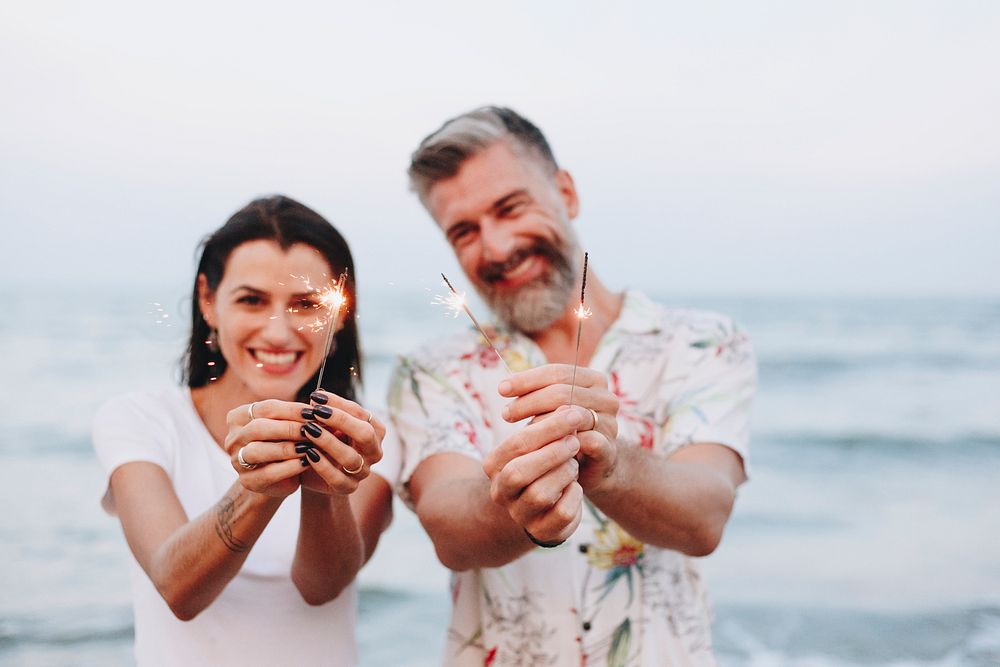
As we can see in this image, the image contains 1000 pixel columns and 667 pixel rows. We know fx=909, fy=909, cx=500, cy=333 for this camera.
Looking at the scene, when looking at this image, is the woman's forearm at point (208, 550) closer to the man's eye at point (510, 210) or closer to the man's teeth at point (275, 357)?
the man's teeth at point (275, 357)

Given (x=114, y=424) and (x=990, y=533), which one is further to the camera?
(x=990, y=533)

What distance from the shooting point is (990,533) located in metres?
10.8

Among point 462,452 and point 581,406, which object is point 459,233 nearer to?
point 462,452

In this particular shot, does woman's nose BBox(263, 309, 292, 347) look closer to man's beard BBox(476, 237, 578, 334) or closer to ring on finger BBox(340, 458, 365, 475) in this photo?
ring on finger BBox(340, 458, 365, 475)

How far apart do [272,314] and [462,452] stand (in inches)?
38.7

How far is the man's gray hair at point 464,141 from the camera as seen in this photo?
3957 mm

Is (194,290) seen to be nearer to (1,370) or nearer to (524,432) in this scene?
(524,432)

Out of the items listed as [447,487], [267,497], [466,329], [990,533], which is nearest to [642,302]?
[466,329]

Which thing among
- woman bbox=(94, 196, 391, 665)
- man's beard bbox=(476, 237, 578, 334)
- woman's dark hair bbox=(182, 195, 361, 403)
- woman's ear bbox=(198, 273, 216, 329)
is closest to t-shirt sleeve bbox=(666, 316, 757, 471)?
man's beard bbox=(476, 237, 578, 334)

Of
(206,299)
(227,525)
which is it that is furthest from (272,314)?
(227,525)

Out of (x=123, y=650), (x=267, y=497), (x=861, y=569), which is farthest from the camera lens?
(x=861, y=569)

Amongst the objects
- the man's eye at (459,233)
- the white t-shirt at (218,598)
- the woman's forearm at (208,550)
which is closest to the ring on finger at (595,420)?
the woman's forearm at (208,550)

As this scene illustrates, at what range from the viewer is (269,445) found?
2.34 meters

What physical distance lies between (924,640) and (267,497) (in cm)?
704
